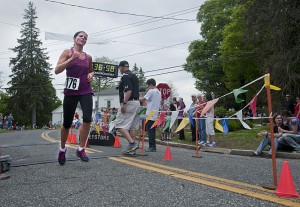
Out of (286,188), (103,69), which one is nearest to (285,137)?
(286,188)

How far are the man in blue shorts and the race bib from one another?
1742 mm

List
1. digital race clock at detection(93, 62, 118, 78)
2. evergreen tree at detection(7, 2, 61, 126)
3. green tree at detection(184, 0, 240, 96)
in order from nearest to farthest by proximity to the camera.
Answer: digital race clock at detection(93, 62, 118, 78), green tree at detection(184, 0, 240, 96), evergreen tree at detection(7, 2, 61, 126)

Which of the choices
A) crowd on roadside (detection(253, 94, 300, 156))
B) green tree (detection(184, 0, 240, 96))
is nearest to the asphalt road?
crowd on roadside (detection(253, 94, 300, 156))

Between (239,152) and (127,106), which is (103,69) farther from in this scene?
(239,152)

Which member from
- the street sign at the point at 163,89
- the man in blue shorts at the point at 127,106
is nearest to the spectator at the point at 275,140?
the man in blue shorts at the point at 127,106

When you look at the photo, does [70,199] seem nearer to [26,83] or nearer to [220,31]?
[220,31]

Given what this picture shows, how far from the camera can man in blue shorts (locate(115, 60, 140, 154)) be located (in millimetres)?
6793

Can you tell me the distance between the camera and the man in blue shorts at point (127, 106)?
679cm

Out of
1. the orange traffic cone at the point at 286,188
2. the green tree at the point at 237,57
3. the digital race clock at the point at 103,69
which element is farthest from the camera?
the green tree at the point at 237,57

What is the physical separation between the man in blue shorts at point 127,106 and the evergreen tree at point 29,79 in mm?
53079

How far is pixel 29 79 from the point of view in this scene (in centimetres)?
5706

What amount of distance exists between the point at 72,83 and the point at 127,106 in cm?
196

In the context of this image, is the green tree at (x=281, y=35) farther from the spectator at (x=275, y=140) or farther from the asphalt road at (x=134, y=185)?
the asphalt road at (x=134, y=185)

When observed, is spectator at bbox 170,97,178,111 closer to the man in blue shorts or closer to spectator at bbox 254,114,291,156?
spectator at bbox 254,114,291,156
